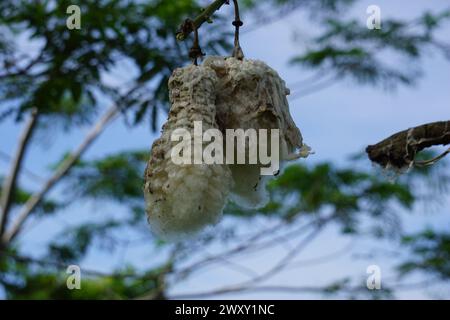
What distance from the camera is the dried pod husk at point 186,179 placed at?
125 centimetres

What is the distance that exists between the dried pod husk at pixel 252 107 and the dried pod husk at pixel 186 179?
0.10ft

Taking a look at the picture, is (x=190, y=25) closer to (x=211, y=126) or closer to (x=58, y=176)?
(x=211, y=126)

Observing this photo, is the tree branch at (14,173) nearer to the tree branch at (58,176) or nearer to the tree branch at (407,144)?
the tree branch at (58,176)

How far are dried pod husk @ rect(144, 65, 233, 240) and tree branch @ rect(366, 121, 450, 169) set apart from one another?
23.5 inches

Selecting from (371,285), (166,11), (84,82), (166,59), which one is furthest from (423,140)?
(371,285)

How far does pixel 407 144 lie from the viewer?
1.76 meters

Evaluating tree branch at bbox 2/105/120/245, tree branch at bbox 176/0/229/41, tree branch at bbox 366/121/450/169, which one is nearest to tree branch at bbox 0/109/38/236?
tree branch at bbox 2/105/120/245

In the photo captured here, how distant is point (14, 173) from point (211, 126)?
568 cm

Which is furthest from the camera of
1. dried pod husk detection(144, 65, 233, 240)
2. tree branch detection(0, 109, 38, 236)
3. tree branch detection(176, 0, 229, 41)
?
tree branch detection(0, 109, 38, 236)

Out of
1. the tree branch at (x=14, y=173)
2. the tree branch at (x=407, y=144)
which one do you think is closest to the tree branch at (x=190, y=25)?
the tree branch at (x=407, y=144)

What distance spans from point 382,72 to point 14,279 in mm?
4480

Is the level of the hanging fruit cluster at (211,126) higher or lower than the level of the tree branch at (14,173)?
lower

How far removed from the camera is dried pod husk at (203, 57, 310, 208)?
133 cm

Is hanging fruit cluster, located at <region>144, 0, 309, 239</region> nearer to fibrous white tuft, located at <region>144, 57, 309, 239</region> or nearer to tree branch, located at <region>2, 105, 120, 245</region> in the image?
fibrous white tuft, located at <region>144, 57, 309, 239</region>
